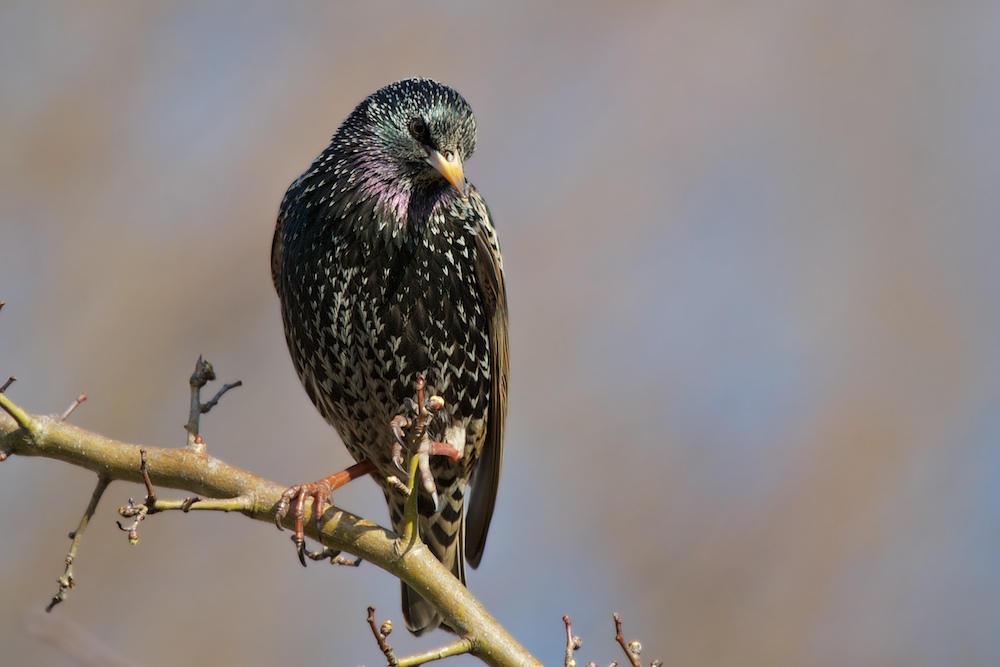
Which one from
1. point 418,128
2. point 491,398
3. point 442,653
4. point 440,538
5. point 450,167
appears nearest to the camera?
point 442,653

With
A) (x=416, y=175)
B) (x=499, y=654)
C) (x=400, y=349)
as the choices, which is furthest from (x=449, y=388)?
(x=499, y=654)

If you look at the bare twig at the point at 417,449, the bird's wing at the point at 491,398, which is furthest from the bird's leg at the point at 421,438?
the bird's wing at the point at 491,398

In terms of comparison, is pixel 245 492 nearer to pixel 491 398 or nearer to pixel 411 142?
pixel 491 398

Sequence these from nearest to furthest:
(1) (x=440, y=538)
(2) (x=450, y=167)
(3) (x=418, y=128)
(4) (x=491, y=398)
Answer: (2) (x=450, y=167) < (3) (x=418, y=128) < (4) (x=491, y=398) < (1) (x=440, y=538)

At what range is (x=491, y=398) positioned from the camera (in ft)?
14.1

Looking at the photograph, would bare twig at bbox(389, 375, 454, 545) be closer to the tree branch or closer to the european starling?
the tree branch

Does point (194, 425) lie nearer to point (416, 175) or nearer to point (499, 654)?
point (499, 654)

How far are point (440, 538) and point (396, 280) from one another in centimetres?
121

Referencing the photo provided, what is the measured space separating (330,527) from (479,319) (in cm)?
116

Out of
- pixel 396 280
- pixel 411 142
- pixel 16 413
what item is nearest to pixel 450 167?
pixel 411 142

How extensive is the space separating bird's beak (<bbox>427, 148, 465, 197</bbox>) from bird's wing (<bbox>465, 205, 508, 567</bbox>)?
0.26 metres

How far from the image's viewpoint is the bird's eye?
4.07m

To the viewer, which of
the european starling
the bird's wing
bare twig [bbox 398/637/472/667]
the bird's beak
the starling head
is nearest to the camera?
bare twig [bbox 398/637/472/667]

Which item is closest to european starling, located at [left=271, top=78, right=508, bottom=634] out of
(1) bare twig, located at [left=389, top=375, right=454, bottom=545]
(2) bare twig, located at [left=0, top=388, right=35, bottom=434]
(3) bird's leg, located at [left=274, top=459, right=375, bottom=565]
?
(3) bird's leg, located at [left=274, top=459, right=375, bottom=565]
